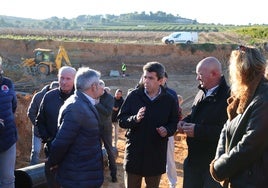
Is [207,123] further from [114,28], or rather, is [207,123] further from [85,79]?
[114,28]

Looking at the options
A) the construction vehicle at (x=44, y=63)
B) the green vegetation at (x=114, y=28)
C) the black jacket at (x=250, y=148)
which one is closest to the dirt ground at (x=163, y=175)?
the black jacket at (x=250, y=148)

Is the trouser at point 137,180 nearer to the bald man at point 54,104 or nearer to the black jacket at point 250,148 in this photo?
the bald man at point 54,104

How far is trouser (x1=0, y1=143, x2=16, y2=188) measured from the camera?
466 centimetres

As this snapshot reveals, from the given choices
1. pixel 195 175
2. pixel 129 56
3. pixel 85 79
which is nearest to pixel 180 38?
pixel 129 56

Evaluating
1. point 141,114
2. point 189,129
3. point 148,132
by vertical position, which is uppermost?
point 141,114

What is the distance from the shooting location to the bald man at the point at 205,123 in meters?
4.28

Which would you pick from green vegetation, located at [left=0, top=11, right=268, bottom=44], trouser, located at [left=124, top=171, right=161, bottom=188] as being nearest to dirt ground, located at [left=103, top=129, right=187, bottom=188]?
trouser, located at [left=124, top=171, right=161, bottom=188]

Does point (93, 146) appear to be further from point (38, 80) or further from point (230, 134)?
point (38, 80)

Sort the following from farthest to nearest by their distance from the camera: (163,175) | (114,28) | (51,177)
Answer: (114,28) < (163,175) < (51,177)

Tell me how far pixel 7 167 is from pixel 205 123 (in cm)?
234

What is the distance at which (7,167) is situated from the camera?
470 cm

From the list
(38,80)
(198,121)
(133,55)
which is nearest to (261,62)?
(198,121)

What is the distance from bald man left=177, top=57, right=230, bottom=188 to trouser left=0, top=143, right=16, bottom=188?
1.98 m

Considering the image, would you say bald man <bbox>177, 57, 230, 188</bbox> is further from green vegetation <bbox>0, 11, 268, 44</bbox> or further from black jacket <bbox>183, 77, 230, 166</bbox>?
green vegetation <bbox>0, 11, 268, 44</bbox>
